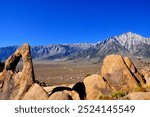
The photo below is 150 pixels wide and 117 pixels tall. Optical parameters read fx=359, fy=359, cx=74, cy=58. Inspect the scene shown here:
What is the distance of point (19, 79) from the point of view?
2245cm

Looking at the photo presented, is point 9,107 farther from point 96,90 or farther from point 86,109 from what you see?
point 96,90

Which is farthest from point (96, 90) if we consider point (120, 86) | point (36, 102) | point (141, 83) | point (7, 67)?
point (36, 102)

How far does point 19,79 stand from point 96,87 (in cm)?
539

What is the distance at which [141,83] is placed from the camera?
26438 mm

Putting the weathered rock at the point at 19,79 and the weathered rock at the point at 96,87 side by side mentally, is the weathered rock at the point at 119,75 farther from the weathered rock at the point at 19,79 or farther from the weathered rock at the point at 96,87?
the weathered rock at the point at 19,79

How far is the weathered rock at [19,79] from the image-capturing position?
2206 cm

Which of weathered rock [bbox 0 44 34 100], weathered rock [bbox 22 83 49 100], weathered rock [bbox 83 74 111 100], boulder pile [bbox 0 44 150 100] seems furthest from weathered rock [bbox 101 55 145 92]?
weathered rock [bbox 22 83 49 100]

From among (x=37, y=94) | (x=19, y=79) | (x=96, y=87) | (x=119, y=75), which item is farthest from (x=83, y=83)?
(x=37, y=94)

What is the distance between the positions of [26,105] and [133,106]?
3.14 metres

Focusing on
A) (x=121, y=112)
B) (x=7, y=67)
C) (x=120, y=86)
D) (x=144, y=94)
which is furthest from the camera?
(x=120, y=86)

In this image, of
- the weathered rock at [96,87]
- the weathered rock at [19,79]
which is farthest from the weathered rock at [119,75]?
the weathered rock at [19,79]

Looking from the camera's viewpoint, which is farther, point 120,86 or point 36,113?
point 120,86

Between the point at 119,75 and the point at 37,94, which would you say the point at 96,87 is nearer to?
the point at 119,75

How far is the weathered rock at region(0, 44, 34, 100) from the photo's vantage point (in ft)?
72.4
